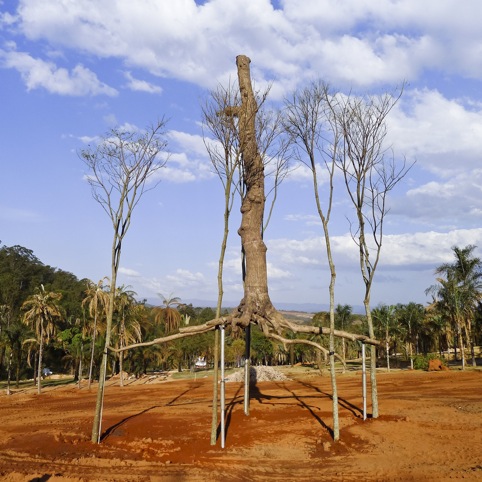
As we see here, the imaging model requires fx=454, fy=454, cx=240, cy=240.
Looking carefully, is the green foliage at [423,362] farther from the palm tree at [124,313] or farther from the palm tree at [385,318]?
the palm tree at [124,313]

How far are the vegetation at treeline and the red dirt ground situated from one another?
10.3m

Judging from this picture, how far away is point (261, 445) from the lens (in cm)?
1170

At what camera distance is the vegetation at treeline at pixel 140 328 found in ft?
123

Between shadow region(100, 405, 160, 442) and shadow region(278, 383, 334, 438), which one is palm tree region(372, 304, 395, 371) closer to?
shadow region(278, 383, 334, 438)

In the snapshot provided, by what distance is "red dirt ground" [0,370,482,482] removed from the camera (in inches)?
384

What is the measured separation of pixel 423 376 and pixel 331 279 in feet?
75.1

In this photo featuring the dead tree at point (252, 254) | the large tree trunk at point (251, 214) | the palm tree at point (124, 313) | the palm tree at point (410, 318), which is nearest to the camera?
the dead tree at point (252, 254)

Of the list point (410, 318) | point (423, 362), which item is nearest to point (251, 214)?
point (423, 362)

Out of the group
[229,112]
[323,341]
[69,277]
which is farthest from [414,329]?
[69,277]

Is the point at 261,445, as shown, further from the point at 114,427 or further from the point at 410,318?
the point at 410,318

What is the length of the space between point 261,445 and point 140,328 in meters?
35.5

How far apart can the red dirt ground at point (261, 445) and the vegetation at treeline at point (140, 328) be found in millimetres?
10290

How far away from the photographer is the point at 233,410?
51.8ft

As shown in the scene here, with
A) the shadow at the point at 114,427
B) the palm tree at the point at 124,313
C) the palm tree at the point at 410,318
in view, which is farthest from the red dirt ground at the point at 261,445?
the palm tree at the point at 410,318
